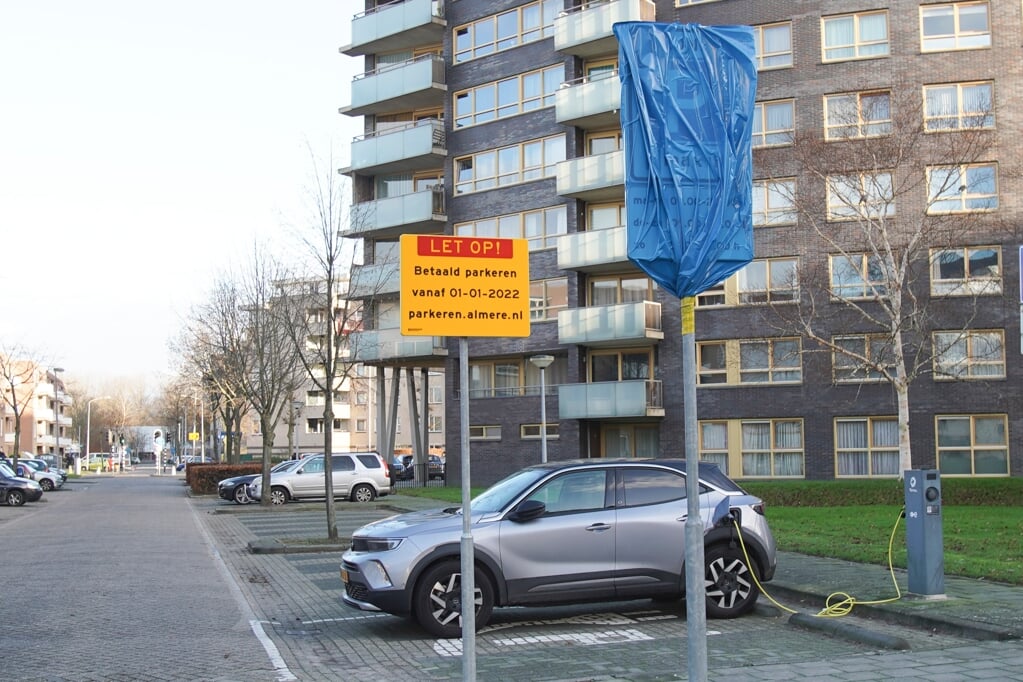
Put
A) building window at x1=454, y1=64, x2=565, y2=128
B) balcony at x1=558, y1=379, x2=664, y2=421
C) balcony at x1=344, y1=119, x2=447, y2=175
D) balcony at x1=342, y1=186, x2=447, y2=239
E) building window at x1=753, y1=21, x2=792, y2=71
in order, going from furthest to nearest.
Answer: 1. balcony at x1=344, y1=119, x2=447, y2=175
2. balcony at x1=342, y1=186, x2=447, y2=239
3. building window at x1=454, y1=64, x2=565, y2=128
4. balcony at x1=558, y1=379, x2=664, y2=421
5. building window at x1=753, y1=21, x2=792, y2=71

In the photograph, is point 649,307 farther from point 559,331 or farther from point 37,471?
point 37,471

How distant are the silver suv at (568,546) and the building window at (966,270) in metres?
26.9

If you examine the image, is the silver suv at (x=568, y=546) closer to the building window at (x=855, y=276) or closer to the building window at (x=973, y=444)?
the building window at (x=855, y=276)

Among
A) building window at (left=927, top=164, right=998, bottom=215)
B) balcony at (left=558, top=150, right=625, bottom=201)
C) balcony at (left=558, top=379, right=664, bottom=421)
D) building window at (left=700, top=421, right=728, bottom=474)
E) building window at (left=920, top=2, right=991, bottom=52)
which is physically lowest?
building window at (left=700, top=421, right=728, bottom=474)

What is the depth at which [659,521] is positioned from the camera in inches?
432

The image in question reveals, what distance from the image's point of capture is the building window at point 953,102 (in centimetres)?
3590

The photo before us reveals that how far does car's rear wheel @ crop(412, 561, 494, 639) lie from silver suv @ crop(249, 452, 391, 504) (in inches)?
993

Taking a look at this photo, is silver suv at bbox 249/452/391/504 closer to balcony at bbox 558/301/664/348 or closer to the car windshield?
balcony at bbox 558/301/664/348

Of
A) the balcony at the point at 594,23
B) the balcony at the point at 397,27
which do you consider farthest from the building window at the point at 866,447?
the balcony at the point at 397,27

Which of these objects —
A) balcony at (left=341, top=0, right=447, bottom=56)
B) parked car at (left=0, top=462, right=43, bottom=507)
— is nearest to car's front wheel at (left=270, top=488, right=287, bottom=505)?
parked car at (left=0, top=462, right=43, bottom=507)

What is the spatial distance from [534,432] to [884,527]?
2424 cm

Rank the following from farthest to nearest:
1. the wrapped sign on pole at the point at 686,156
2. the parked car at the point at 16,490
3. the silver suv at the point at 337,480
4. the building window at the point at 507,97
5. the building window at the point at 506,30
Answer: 1. the building window at the point at 506,30
2. the building window at the point at 507,97
3. the parked car at the point at 16,490
4. the silver suv at the point at 337,480
5. the wrapped sign on pole at the point at 686,156

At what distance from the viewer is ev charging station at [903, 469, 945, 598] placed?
36.0 feet

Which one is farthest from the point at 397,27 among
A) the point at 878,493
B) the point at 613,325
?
the point at 878,493
